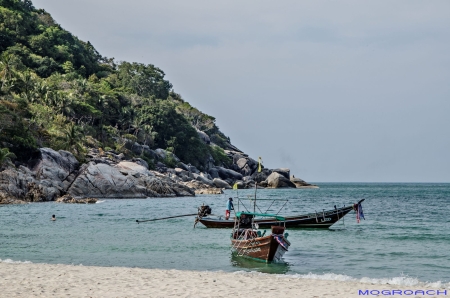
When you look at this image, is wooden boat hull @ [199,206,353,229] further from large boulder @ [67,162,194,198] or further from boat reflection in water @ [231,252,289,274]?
large boulder @ [67,162,194,198]

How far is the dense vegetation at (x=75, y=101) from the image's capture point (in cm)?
7481

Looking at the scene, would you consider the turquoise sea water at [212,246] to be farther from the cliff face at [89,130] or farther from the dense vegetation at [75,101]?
the dense vegetation at [75,101]

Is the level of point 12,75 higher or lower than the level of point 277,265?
higher

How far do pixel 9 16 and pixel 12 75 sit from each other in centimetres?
3877

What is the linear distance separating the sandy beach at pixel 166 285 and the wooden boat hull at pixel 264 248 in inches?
141

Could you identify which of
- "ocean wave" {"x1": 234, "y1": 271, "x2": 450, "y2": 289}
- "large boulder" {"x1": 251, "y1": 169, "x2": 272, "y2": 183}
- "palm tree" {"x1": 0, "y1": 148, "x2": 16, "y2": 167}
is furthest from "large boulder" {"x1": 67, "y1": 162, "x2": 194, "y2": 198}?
"large boulder" {"x1": 251, "y1": 169, "x2": 272, "y2": 183}

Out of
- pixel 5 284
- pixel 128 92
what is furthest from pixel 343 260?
pixel 128 92

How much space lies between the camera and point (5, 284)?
51.2ft

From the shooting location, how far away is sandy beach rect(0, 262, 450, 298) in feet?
49.1

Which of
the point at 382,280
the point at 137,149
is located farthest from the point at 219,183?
the point at 382,280

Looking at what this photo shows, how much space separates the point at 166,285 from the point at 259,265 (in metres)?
7.18

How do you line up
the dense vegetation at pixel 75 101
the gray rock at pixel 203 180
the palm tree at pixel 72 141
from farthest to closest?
1. the gray rock at pixel 203 180
2. the dense vegetation at pixel 75 101
3. the palm tree at pixel 72 141

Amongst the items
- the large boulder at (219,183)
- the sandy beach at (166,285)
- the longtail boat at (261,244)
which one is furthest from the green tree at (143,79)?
the sandy beach at (166,285)

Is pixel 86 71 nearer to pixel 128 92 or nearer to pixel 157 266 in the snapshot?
pixel 128 92
